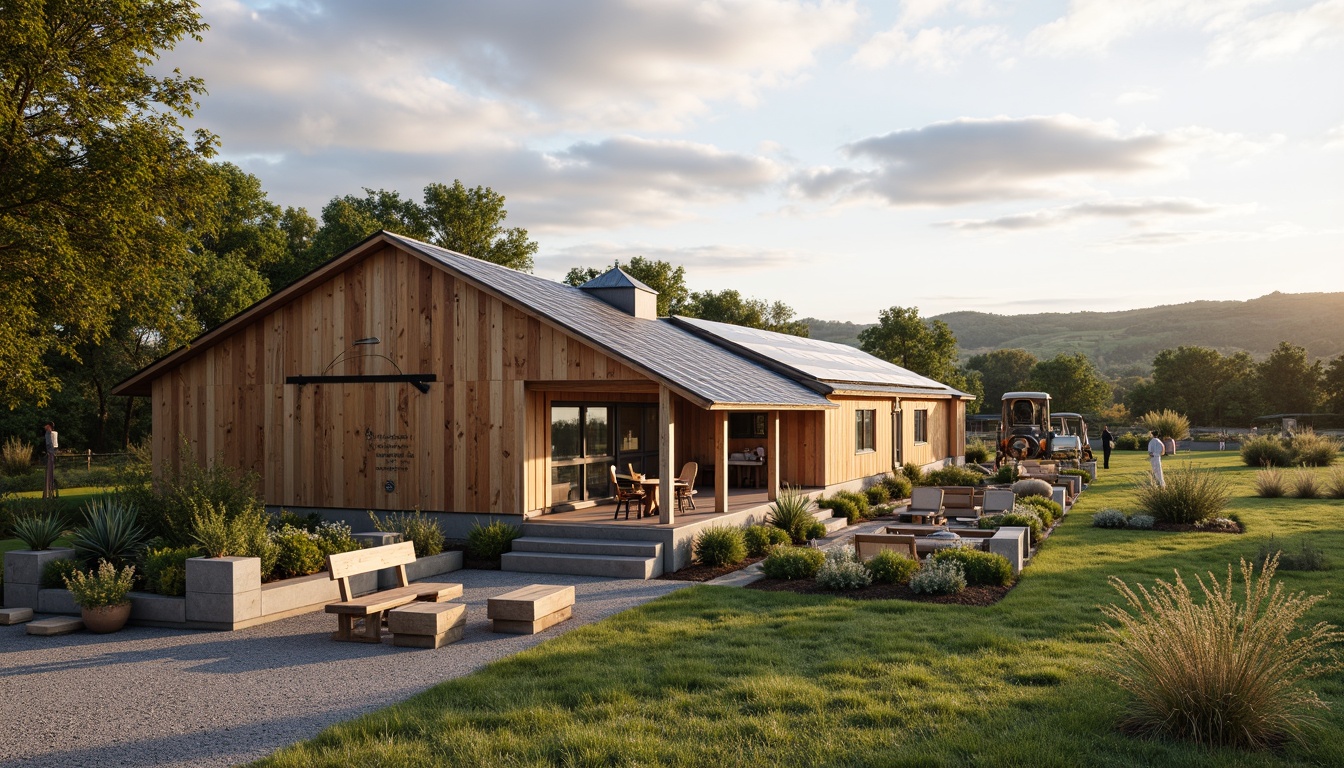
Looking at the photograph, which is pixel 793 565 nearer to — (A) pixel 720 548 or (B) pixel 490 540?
(A) pixel 720 548

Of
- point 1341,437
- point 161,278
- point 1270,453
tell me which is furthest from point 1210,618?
point 1341,437

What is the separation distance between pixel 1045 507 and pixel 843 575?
8585 mm

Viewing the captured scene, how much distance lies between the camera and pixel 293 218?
1982 inches

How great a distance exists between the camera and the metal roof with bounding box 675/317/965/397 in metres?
20.1

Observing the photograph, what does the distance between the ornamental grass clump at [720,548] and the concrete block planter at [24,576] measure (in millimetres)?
7911

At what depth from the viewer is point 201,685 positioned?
7.19 meters

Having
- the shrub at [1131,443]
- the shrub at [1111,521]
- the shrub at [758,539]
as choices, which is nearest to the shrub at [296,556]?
the shrub at [758,539]

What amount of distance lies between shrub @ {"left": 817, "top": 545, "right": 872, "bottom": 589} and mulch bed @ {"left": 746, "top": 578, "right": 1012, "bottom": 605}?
0.23 feet

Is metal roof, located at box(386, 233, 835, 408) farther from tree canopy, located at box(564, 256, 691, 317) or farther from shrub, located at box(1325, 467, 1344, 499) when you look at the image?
tree canopy, located at box(564, 256, 691, 317)

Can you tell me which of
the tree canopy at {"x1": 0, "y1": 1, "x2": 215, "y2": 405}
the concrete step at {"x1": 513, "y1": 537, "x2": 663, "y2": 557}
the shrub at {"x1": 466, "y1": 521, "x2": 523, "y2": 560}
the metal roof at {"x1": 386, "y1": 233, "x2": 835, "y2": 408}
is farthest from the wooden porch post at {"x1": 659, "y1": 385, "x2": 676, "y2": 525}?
the tree canopy at {"x1": 0, "y1": 1, "x2": 215, "y2": 405}

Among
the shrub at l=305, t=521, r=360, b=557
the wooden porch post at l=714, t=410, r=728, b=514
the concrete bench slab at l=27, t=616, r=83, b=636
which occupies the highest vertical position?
the wooden porch post at l=714, t=410, r=728, b=514

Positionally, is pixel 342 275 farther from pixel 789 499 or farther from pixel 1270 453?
pixel 1270 453

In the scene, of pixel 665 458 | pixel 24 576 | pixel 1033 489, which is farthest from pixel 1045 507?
pixel 24 576

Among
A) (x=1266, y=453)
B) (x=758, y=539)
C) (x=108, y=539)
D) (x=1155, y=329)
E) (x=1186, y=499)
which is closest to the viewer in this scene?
(x=108, y=539)
